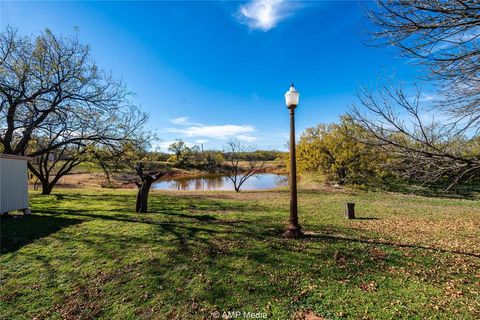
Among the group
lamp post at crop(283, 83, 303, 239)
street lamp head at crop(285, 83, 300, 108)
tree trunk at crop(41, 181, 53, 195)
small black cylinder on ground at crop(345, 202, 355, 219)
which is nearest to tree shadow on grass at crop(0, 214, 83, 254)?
lamp post at crop(283, 83, 303, 239)

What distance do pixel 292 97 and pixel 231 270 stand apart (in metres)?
3.88

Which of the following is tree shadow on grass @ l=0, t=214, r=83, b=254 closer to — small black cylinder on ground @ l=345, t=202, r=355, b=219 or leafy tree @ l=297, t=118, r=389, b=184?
small black cylinder on ground @ l=345, t=202, r=355, b=219

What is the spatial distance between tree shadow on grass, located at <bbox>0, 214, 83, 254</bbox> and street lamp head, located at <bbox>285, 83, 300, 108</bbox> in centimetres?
679

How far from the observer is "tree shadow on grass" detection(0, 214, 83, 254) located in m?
5.53

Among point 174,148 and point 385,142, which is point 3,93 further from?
point 174,148

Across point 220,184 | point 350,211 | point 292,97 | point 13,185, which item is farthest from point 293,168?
point 220,184

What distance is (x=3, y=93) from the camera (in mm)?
9500

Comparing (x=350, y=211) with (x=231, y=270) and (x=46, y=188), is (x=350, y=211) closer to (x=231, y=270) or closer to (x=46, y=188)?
(x=231, y=270)

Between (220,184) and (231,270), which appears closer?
(231,270)

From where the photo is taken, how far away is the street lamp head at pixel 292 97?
5586mm

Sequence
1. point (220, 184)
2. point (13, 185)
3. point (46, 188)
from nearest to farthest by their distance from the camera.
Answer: point (13, 185), point (46, 188), point (220, 184)

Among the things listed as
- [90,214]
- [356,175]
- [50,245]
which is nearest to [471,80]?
[50,245]

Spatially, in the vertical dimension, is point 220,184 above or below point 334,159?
below

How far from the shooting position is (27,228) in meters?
6.60
